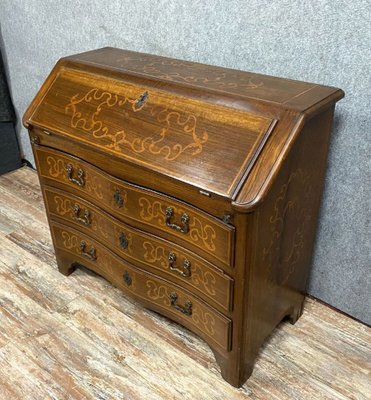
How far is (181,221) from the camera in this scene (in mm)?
1190

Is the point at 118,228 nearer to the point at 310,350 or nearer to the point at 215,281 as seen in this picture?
the point at 215,281

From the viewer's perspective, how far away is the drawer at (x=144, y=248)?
3.97 feet

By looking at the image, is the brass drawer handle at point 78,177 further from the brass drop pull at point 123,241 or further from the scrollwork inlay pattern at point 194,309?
the scrollwork inlay pattern at point 194,309

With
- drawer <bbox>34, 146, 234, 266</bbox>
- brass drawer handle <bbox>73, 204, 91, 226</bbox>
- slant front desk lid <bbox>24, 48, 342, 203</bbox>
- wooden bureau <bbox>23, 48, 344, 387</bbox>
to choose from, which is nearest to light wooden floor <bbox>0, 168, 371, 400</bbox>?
wooden bureau <bbox>23, 48, 344, 387</bbox>

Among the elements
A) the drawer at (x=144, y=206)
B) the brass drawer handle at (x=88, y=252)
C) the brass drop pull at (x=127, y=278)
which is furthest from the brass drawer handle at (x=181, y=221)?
the brass drawer handle at (x=88, y=252)

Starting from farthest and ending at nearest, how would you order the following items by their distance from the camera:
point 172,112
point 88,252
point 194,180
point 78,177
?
point 88,252 → point 78,177 → point 172,112 → point 194,180

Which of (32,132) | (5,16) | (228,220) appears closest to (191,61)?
(32,132)

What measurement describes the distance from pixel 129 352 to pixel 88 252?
1.25 feet

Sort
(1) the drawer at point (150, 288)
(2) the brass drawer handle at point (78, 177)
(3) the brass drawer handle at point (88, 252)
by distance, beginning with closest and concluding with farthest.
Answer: (1) the drawer at point (150, 288) → (2) the brass drawer handle at point (78, 177) → (3) the brass drawer handle at point (88, 252)

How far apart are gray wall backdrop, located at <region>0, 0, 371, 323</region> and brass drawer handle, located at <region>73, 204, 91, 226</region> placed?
2.08 feet

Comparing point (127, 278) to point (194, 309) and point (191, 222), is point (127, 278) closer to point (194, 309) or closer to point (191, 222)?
point (194, 309)

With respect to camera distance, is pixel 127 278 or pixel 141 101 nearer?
pixel 141 101

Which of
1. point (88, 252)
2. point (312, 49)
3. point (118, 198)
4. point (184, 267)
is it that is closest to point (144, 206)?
point (118, 198)

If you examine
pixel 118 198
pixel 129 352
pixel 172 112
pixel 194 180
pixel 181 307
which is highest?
pixel 172 112
